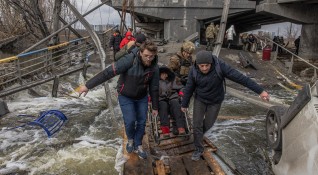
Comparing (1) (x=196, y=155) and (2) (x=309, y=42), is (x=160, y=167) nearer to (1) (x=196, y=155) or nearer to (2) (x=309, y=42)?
(1) (x=196, y=155)

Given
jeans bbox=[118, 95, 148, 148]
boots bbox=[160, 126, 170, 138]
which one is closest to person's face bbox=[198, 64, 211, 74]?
jeans bbox=[118, 95, 148, 148]

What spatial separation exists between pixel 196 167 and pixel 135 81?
1.59 m

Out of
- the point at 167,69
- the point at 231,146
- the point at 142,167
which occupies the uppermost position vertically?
the point at 167,69

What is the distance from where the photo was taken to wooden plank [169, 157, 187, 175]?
4.21 metres

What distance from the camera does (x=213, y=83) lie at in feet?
13.4

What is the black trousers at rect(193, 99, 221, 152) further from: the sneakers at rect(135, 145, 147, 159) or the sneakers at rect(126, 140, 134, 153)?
the sneakers at rect(126, 140, 134, 153)

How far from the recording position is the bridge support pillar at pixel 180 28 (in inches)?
739

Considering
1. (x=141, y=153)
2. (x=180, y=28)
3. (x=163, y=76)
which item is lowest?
(x=141, y=153)

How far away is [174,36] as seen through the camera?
62.8ft

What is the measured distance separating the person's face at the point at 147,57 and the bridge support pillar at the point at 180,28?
15291 millimetres

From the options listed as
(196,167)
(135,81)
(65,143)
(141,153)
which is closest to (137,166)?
(141,153)

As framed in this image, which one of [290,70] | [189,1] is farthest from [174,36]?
[290,70]

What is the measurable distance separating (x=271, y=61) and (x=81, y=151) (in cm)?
1194

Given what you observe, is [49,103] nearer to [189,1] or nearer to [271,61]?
[271,61]
